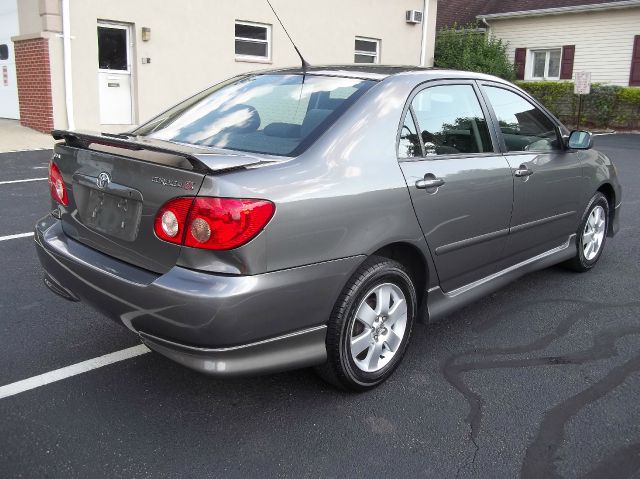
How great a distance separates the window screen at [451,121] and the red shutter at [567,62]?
21.4 metres

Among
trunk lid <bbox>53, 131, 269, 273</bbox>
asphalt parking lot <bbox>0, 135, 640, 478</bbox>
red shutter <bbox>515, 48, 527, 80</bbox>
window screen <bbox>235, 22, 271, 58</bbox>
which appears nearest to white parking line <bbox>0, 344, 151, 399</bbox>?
asphalt parking lot <bbox>0, 135, 640, 478</bbox>

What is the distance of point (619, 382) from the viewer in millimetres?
3203

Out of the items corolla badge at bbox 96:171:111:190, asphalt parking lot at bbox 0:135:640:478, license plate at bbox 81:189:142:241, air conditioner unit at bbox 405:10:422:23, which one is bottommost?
asphalt parking lot at bbox 0:135:640:478

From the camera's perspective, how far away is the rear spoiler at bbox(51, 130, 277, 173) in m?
2.42

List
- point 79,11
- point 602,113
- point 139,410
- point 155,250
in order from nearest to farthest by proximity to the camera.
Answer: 1. point 155,250
2. point 139,410
3. point 79,11
4. point 602,113

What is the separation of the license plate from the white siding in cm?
2235

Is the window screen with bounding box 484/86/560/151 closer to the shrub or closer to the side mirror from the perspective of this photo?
the side mirror

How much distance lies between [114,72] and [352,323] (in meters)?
11.9

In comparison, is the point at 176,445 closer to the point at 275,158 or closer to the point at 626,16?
the point at 275,158

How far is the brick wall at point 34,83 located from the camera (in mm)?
12148

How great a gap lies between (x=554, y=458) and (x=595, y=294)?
2.30m

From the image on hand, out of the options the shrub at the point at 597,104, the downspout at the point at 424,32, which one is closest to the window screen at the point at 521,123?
the downspout at the point at 424,32

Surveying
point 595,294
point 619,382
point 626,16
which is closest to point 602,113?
point 626,16

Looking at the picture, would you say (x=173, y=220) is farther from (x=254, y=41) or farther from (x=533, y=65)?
(x=533, y=65)
